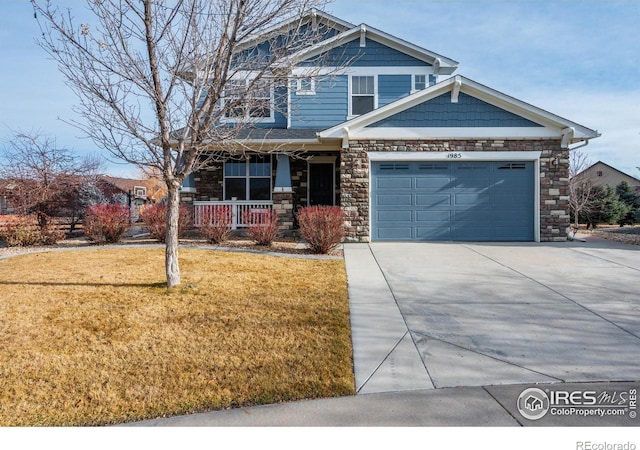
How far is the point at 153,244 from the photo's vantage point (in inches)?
454

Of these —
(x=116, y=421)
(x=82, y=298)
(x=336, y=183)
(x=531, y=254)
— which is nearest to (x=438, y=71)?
(x=336, y=183)

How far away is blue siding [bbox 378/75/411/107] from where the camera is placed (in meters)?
14.9

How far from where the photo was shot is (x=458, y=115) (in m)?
12.0

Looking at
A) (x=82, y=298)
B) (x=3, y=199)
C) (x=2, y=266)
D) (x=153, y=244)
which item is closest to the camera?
(x=82, y=298)

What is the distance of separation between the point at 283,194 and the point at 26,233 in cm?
793

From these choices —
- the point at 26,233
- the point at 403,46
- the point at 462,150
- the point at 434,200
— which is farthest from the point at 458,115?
the point at 26,233

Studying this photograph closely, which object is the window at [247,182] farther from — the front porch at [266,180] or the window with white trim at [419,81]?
the window with white trim at [419,81]

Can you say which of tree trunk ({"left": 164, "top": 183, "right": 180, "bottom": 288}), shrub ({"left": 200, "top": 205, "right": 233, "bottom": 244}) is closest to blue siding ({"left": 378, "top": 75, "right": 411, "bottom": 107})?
shrub ({"left": 200, "top": 205, "right": 233, "bottom": 244})

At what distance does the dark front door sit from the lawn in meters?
8.17

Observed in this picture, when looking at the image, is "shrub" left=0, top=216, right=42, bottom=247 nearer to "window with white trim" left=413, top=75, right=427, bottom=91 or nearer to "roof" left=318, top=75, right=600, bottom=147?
"roof" left=318, top=75, right=600, bottom=147

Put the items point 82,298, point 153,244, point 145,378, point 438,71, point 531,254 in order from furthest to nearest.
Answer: point 438,71 → point 153,244 → point 531,254 → point 82,298 → point 145,378

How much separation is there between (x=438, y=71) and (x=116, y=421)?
49.6 feet

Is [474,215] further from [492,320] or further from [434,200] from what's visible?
[492,320]

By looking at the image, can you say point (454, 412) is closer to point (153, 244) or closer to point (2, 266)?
point (2, 266)
